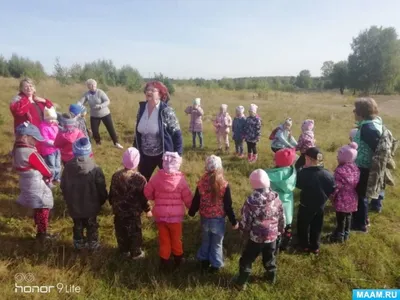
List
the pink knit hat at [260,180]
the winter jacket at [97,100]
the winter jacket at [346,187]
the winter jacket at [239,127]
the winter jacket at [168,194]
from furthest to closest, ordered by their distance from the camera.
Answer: the winter jacket at [239,127], the winter jacket at [97,100], the winter jacket at [346,187], the winter jacket at [168,194], the pink knit hat at [260,180]

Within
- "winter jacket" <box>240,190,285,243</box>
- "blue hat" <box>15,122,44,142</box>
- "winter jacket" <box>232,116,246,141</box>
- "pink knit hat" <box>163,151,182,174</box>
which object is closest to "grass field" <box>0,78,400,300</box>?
"winter jacket" <box>240,190,285,243</box>

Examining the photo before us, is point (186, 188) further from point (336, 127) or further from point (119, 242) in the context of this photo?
point (336, 127)

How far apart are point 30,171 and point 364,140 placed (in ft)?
16.6

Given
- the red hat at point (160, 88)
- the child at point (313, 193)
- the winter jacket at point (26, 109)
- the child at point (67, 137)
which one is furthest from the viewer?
the winter jacket at point (26, 109)

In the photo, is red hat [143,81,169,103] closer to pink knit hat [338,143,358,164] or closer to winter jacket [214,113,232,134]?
pink knit hat [338,143,358,164]

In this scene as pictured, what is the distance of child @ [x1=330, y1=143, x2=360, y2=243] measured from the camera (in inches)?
171

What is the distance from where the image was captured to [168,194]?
369cm

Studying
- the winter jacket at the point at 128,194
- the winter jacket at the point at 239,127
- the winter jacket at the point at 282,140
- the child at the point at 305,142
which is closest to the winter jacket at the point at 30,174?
the winter jacket at the point at 128,194

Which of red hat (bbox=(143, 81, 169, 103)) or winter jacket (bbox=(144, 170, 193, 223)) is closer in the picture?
winter jacket (bbox=(144, 170, 193, 223))

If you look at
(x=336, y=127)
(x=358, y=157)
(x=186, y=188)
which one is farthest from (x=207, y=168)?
(x=336, y=127)

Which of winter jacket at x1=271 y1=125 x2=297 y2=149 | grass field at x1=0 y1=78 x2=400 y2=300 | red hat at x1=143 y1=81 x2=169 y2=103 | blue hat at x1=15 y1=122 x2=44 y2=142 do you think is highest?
red hat at x1=143 y1=81 x2=169 y2=103

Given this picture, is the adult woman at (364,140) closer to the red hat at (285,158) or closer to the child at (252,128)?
the red hat at (285,158)

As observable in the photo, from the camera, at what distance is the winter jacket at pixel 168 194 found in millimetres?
3660

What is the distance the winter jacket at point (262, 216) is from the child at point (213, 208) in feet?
0.86
